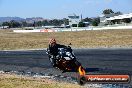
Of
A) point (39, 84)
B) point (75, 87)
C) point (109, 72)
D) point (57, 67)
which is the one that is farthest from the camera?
point (57, 67)

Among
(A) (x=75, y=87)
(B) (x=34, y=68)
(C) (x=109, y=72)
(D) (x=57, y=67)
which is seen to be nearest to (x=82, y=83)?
(A) (x=75, y=87)

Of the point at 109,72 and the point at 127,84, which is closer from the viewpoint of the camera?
the point at 127,84

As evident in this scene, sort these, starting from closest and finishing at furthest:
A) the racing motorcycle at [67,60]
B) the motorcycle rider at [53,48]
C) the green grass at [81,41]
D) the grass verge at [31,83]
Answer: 1. the grass verge at [31,83]
2. the racing motorcycle at [67,60]
3. the motorcycle rider at [53,48]
4. the green grass at [81,41]

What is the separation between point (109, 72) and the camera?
1574 centimetres

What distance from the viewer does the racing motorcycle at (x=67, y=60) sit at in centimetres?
1590

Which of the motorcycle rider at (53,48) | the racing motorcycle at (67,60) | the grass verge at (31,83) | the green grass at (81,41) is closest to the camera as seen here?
the grass verge at (31,83)

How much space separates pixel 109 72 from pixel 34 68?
4.75m

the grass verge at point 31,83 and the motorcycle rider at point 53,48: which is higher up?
the motorcycle rider at point 53,48

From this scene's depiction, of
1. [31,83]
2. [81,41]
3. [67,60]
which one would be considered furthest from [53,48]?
[81,41]

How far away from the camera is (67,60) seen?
15969 mm

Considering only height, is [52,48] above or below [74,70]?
above

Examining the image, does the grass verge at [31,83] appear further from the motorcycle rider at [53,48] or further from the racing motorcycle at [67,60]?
the motorcycle rider at [53,48]

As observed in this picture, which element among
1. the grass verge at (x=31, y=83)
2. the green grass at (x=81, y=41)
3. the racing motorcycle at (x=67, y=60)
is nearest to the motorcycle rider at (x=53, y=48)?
the racing motorcycle at (x=67, y=60)

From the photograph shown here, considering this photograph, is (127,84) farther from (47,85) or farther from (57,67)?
(57,67)
